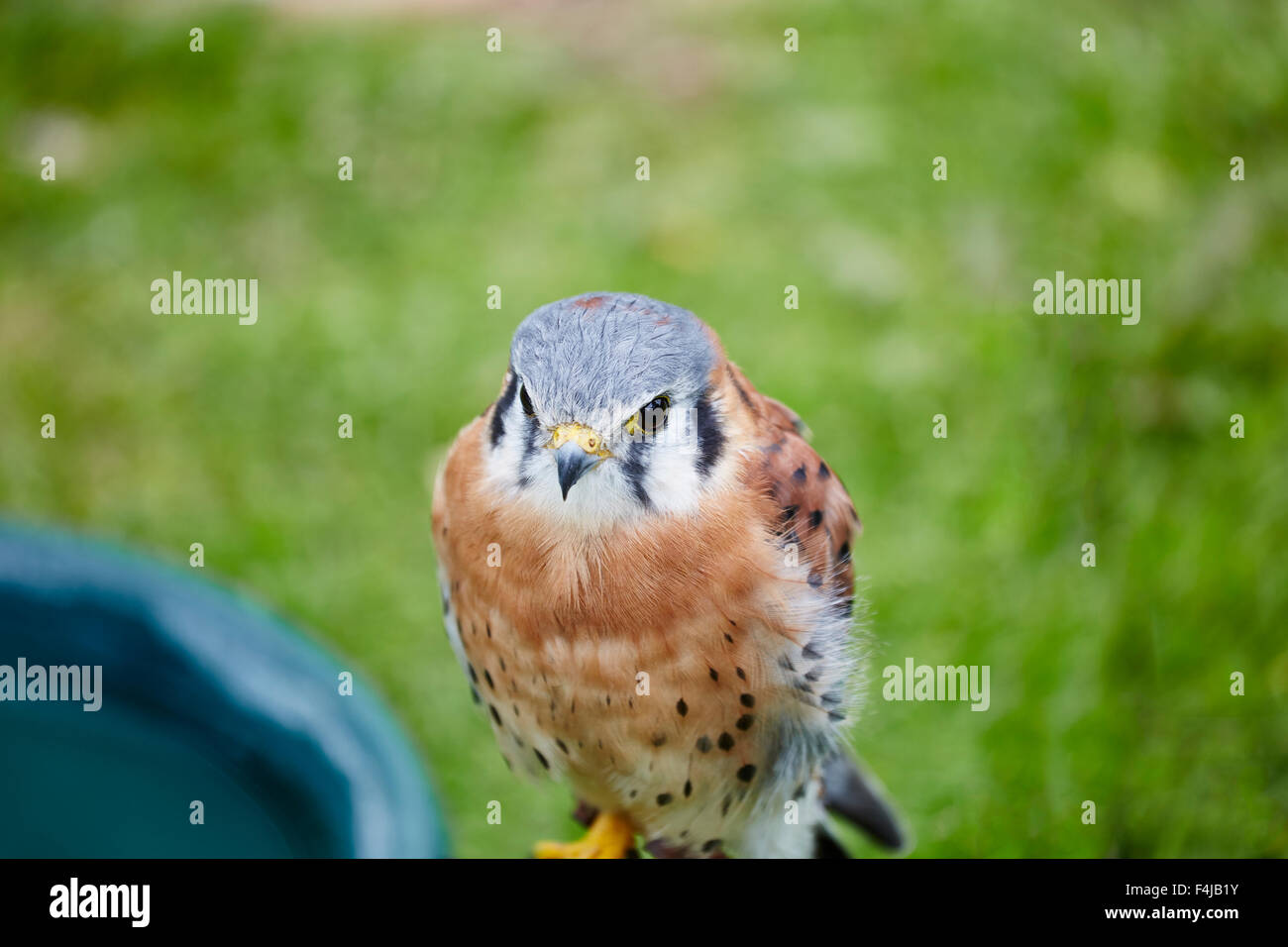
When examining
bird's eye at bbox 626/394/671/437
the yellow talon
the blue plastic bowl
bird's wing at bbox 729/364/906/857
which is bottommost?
the yellow talon

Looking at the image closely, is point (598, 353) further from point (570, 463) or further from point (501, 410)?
point (501, 410)

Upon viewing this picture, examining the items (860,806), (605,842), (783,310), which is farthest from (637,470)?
(783,310)

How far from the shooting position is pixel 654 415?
5.75 feet

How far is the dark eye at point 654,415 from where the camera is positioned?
5.66 ft

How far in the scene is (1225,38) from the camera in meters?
5.71

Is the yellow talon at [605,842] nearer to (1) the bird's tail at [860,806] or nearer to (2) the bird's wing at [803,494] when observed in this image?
(1) the bird's tail at [860,806]

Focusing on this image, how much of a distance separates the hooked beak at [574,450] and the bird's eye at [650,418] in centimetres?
6

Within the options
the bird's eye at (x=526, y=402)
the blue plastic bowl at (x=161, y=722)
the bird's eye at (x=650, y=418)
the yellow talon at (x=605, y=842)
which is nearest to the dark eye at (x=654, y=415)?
the bird's eye at (x=650, y=418)

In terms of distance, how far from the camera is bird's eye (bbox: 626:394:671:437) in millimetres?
1715

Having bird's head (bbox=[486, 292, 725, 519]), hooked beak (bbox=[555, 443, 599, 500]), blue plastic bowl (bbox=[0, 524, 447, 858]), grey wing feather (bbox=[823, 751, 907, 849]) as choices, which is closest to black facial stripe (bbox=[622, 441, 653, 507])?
bird's head (bbox=[486, 292, 725, 519])

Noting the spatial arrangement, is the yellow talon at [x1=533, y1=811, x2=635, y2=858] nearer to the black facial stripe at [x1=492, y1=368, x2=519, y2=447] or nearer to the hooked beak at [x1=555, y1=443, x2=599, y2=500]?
the black facial stripe at [x1=492, y1=368, x2=519, y2=447]

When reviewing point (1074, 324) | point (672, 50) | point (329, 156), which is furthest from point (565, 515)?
point (672, 50)

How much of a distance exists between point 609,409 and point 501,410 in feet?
0.99

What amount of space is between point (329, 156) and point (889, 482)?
294 cm
